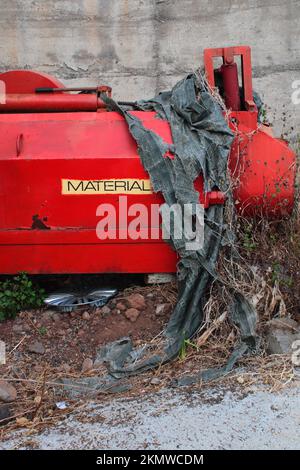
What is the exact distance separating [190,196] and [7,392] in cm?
149

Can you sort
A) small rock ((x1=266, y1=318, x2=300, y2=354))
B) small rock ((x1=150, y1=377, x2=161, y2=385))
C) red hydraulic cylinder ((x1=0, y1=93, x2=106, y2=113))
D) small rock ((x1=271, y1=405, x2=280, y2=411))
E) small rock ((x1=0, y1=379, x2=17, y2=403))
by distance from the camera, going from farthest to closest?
1. red hydraulic cylinder ((x1=0, y1=93, x2=106, y2=113))
2. small rock ((x1=266, y1=318, x2=300, y2=354))
3. small rock ((x1=150, y1=377, x2=161, y2=385))
4. small rock ((x1=0, y1=379, x2=17, y2=403))
5. small rock ((x1=271, y1=405, x2=280, y2=411))

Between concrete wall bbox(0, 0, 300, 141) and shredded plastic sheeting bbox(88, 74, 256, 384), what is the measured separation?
7.58 feet

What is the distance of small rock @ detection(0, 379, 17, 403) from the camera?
2.82 metres

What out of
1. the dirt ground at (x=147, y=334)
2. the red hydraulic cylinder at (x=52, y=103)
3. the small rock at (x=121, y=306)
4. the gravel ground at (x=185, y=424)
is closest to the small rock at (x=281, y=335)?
the dirt ground at (x=147, y=334)

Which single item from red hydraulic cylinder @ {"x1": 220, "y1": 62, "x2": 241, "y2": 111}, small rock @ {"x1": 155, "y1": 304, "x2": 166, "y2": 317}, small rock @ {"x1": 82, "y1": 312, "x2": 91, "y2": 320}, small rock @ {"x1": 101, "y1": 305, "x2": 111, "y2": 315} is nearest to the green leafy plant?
small rock @ {"x1": 82, "y1": 312, "x2": 91, "y2": 320}

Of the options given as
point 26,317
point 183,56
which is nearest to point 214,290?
point 26,317

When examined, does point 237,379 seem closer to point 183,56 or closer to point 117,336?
point 117,336

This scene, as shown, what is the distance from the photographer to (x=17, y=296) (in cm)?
352

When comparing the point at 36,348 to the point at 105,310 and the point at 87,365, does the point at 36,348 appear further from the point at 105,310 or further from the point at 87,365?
the point at 105,310

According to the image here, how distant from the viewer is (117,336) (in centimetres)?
337

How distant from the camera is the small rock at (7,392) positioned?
2.82 meters

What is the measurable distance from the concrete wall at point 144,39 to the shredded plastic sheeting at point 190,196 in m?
2.31

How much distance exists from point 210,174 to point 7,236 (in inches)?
50.9

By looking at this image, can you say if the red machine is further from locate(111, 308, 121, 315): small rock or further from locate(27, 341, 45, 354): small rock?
locate(27, 341, 45, 354): small rock
